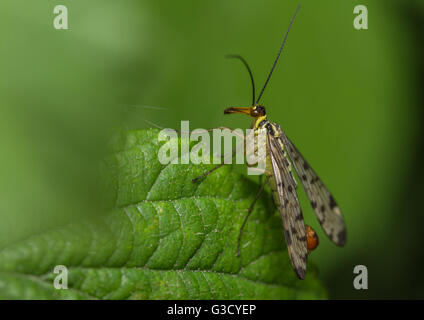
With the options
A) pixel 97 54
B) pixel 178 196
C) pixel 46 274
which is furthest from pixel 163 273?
pixel 97 54

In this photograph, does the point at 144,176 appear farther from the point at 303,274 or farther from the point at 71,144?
the point at 303,274

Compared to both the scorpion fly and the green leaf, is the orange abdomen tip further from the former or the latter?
the green leaf

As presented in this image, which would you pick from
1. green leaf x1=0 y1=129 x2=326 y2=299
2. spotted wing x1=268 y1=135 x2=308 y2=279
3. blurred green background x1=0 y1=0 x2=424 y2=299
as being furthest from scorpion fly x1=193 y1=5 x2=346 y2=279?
blurred green background x1=0 y1=0 x2=424 y2=299

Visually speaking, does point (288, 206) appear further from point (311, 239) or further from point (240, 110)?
point (240, 110)

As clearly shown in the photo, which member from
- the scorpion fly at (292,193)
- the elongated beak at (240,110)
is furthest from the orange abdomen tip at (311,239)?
the elongated beak at (240,110)

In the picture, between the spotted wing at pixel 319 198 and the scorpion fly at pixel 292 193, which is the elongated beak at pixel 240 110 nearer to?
the scorpion fly at pixel 292 193

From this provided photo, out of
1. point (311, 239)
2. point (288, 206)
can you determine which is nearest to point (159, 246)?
point (288, 206)

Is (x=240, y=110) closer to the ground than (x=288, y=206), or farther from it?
farther from it
